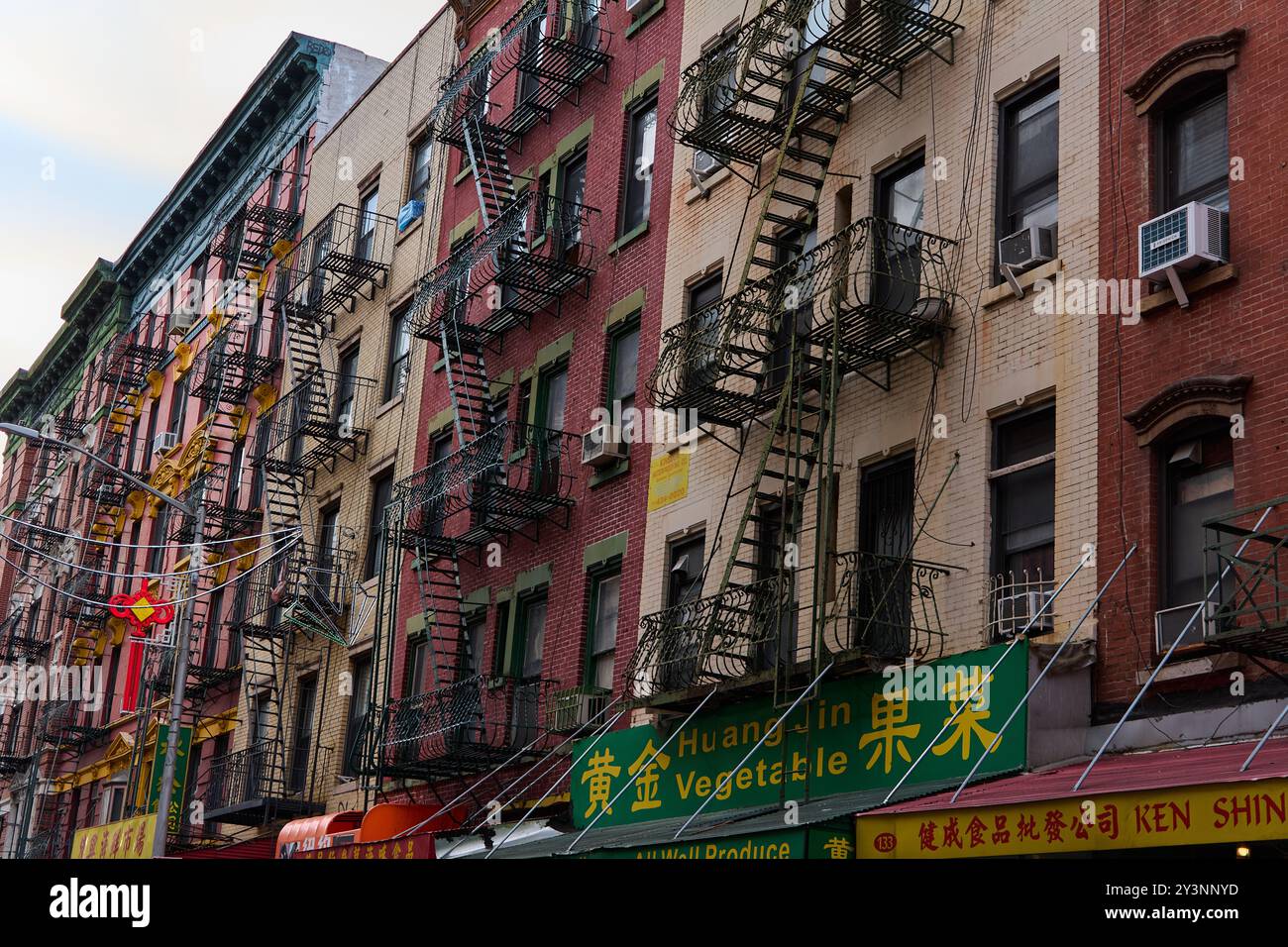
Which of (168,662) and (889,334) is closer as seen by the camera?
(889,334)

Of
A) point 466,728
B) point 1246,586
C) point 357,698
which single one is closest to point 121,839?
point 357,698

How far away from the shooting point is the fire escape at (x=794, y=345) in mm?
17344

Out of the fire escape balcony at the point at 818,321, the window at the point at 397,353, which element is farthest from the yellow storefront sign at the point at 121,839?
the fire escape balcony at the point at 818,321

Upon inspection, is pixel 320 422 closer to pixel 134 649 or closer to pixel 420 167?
pixel 420 167

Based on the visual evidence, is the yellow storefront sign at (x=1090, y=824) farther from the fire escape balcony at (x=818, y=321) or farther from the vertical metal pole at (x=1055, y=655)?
the fire escape balcony at (x=818, y=321)

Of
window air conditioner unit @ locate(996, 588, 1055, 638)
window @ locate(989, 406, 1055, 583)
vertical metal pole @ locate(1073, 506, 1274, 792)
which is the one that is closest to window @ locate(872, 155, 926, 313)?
window @ locate(989, 406, 1055, 583)

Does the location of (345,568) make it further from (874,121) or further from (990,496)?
(990,496)

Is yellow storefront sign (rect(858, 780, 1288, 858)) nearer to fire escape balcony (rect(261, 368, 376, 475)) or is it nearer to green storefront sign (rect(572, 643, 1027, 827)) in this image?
green storefront sign (rect(572, 643, 1027, 827))

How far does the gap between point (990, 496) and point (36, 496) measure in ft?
163

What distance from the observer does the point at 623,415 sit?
77.9ft

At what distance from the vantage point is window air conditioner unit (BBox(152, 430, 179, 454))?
45.3 m

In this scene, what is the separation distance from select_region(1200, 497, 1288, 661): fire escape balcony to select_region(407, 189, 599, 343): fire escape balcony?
13.6 m

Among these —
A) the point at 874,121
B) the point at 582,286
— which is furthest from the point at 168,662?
the point at 874,121

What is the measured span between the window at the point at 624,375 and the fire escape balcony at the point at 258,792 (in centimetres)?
1029
